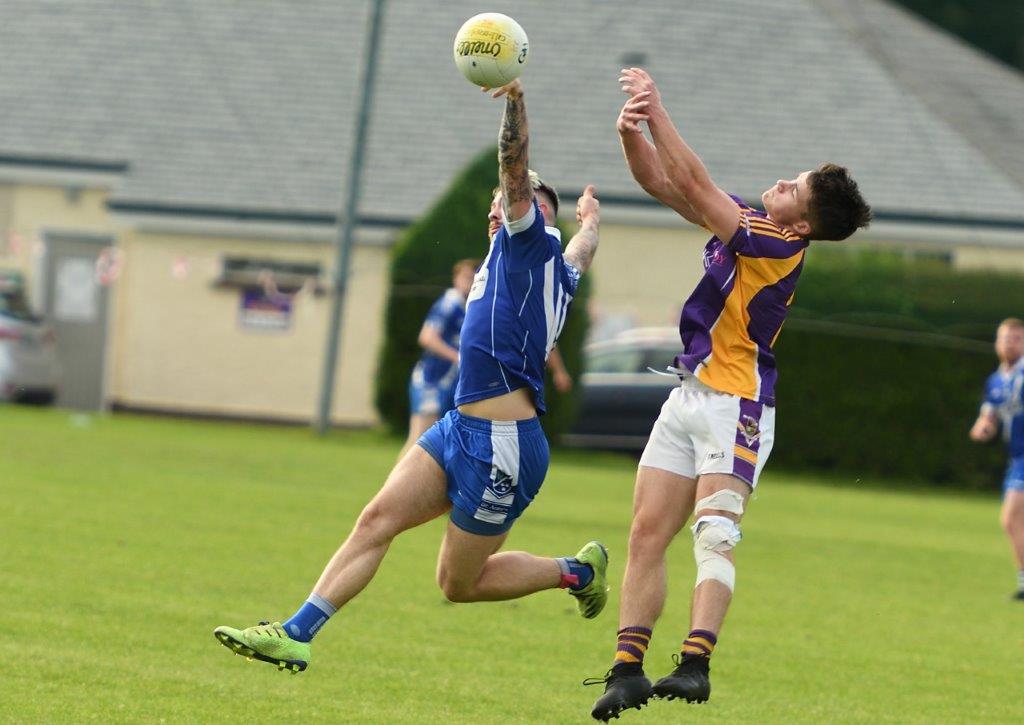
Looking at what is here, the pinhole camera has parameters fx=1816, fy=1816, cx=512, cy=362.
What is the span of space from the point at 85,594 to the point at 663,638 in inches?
131

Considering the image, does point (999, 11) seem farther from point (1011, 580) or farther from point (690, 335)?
point (690, 335)

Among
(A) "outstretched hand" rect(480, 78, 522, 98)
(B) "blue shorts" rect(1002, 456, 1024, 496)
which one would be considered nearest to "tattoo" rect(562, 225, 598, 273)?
(A) "outstretched hand" rect(480, 78, 522, 98)

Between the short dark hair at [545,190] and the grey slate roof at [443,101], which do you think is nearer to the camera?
the short dark hair at [545,190]

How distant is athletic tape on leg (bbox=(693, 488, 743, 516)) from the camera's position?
24.6 feet

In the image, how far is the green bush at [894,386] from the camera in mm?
26578

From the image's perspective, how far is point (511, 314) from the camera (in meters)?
7.42

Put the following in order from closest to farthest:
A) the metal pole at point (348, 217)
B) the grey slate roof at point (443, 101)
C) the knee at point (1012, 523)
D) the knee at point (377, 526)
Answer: the knee at point (377, 526), the knee at point (1012, 523), the metal pole at point (348, 217), the grey slate roof at point (443, 101)

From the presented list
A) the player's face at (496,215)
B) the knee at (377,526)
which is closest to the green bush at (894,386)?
the player's face at (496,215)

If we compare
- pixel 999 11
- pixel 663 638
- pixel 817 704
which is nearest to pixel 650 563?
pixel 817 704

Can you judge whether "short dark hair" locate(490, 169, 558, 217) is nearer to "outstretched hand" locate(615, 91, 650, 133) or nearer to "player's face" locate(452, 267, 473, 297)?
"outstretched hand" locate(615, 91, 650, 133)

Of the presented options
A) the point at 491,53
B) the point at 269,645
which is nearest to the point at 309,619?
the point at 269,645

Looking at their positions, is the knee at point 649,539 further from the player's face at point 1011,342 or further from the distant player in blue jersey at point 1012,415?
the player's face at point 1011,342

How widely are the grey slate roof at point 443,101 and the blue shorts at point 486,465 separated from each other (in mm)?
23592

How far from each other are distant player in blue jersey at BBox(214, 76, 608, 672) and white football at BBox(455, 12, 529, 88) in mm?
103
